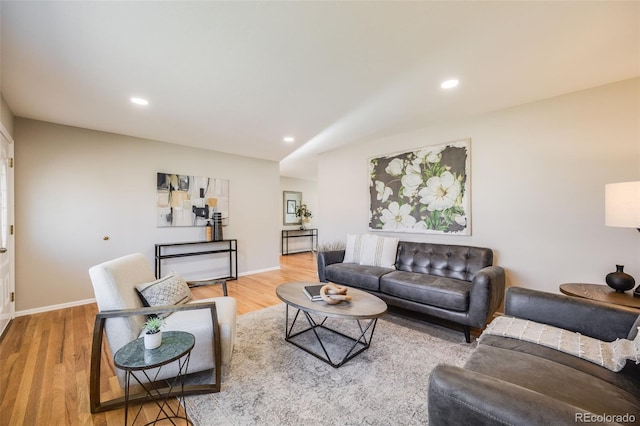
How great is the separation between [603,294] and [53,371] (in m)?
4.28

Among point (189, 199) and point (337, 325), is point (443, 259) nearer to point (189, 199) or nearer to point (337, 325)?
point (337, 325)

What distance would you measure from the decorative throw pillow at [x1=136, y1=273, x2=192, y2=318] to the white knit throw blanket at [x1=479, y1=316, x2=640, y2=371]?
2.24m

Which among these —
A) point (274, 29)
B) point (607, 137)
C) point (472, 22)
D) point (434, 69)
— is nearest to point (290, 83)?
point (274, 29)

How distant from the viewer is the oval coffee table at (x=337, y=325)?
1.98m

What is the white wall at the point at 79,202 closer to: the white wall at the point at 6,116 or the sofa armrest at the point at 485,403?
the white wall at the point at 6,116

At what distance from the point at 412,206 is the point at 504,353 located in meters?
2.52

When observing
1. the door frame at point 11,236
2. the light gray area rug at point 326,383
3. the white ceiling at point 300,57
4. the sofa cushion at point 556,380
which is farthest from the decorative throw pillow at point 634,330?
the door frame at point 11,236

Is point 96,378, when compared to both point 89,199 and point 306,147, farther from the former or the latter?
point 306,147

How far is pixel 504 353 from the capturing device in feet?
4.55

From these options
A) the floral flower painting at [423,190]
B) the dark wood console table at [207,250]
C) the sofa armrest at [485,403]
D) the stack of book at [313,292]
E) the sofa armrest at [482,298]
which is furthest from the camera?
the dark wood console table at [207,250]

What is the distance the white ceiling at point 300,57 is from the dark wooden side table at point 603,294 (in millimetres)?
1831

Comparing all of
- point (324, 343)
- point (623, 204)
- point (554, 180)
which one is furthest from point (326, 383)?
point (554, 180)

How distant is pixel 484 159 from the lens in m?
3.15

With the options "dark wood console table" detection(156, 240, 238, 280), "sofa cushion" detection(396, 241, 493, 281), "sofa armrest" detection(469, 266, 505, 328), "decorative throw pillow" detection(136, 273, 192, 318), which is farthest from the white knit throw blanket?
"dark wood console table" detection(156, 240, 238, 280)
